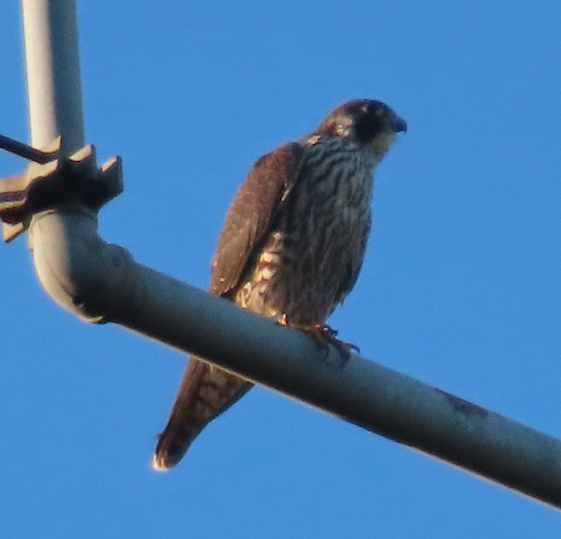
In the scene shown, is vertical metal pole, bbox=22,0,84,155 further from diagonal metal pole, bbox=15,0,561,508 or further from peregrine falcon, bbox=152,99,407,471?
peregrine falcon, bbox=152,99,407,471

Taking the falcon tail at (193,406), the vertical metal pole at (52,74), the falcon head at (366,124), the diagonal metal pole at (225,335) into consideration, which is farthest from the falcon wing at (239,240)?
the vertical metal pole at (52,74)

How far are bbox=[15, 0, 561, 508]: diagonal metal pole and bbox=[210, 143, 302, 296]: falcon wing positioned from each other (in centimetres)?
326

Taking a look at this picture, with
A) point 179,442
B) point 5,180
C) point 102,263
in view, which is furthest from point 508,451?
point 179,442

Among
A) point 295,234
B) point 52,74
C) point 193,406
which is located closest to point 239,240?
point 295,234

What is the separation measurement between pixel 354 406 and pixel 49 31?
3.20ft

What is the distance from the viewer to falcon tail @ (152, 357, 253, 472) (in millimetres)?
4574

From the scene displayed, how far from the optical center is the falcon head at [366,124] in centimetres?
642

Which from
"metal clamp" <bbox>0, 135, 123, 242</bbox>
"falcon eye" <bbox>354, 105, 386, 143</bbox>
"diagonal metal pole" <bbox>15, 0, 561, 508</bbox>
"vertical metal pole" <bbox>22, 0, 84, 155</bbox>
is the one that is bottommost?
"diagonal metal pole" <bbox>15, 0, 561, 508</bbox>

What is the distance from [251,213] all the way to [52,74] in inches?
133

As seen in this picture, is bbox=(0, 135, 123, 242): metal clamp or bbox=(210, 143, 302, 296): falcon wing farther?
bbox=(210, 143, 302, 296): falcon wing

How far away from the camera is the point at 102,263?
225cm

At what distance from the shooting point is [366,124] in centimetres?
654

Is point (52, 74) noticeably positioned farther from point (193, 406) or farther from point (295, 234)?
point (295, 234)

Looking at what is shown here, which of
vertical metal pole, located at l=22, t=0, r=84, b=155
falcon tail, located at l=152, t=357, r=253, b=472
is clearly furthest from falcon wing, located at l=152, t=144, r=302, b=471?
vertical metal pole, located at l=22, t=0, r=84, b=155
